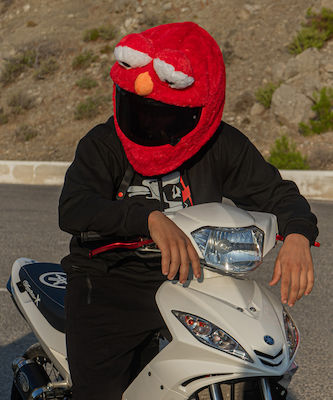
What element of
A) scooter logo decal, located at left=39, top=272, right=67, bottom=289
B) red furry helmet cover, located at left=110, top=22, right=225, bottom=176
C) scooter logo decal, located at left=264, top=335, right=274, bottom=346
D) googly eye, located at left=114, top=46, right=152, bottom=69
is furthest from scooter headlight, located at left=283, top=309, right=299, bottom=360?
scooter logo decal, located at left=39, top=272, right=67, bottom=289

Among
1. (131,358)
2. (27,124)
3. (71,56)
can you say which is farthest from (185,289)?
(71,56)

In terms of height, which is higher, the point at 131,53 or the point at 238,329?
the point at 131,53

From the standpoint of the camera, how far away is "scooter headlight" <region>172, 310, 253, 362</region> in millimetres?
1837

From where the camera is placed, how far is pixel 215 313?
189 cm

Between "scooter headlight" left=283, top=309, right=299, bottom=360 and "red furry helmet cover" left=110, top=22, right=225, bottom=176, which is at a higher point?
"red furry helmet cover" left=110, top=22, right=225, bottom=176

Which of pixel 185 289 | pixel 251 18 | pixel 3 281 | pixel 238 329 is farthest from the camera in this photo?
pixel 251 18

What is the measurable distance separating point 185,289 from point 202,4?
33.5 metres

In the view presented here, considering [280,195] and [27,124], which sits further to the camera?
[27,124]

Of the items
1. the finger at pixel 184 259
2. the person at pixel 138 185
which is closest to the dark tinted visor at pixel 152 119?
the person at pixel 138 185

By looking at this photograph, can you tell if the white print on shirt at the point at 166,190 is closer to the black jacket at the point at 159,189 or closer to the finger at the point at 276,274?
the black jacket at the point at 159,189

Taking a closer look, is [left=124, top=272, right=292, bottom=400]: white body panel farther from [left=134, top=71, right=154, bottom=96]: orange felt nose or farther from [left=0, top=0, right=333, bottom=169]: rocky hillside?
[left=0, top=0, right=333, bottom=169]: rocky hillside

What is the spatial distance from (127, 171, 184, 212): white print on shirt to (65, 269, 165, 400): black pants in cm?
29

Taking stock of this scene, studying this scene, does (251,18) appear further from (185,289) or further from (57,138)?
(185,289)

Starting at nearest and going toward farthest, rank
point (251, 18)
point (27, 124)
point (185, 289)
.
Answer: point (185, 289) < point (27, 124) < point (251, 18)
